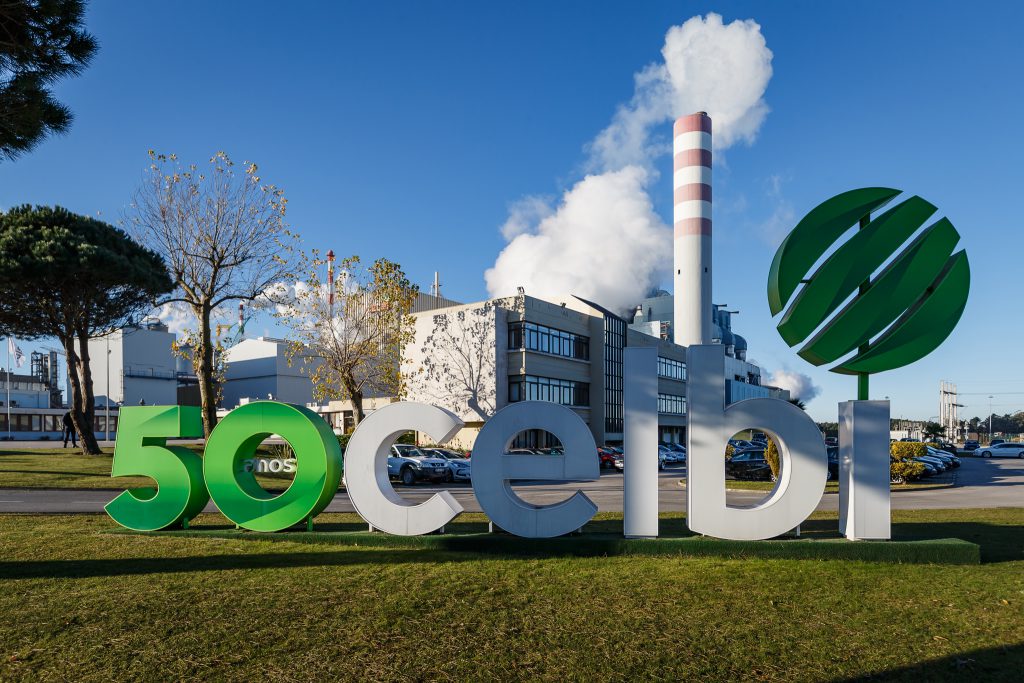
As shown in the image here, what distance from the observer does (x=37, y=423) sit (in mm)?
72938

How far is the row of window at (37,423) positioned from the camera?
70.9m

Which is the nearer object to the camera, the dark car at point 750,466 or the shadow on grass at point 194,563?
the shadow on grass at point 194,563

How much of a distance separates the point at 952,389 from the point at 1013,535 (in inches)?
4763

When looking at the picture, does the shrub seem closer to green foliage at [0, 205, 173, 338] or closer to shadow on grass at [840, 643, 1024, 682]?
shadow on grass at [840, 643, 1024, 682]

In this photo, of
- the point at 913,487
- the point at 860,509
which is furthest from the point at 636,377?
the point at 913,487

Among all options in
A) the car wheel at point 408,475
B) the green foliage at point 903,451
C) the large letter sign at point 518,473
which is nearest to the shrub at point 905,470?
the green foliage at point 903,451

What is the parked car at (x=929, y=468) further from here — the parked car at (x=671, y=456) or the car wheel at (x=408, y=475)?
the car wheel at (x=408, y=475)

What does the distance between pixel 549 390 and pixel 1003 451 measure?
143 ft

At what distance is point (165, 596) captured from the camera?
27.0ft

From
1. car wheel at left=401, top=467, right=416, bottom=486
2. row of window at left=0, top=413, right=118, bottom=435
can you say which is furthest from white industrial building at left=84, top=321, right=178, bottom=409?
car wheel at left=401, top=467, right=416, bottom=486

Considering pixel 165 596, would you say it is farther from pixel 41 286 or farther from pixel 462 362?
pixel 462 362

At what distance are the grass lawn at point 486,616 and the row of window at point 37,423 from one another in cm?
7163

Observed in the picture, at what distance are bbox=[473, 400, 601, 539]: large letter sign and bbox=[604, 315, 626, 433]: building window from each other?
40.7 meters

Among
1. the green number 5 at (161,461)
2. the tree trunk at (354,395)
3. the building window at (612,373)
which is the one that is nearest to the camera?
the green number 5 at (161,461)
